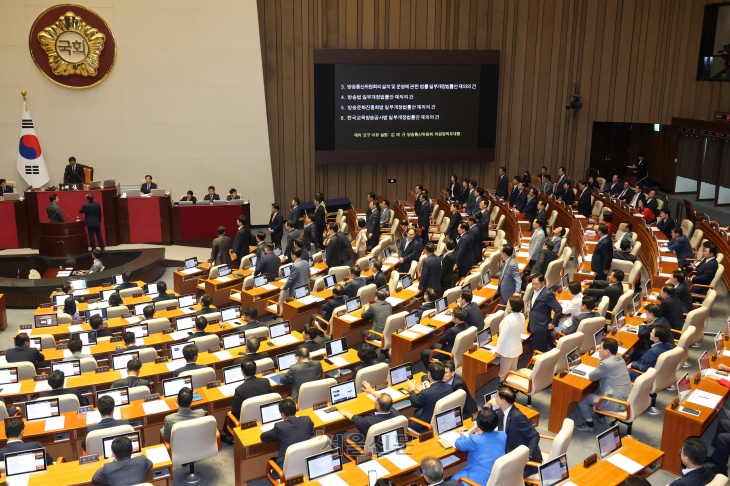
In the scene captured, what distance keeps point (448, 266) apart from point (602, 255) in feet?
8.92

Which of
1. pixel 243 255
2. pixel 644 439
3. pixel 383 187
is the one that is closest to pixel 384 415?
pixel 644 439

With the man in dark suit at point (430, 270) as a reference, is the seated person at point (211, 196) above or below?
above

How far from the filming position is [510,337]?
8453 mm

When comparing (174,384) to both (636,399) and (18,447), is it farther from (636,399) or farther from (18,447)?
(636,399)

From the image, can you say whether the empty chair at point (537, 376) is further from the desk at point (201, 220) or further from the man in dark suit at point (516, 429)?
the desk at point (201, 220)

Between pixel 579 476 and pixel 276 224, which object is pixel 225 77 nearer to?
pixel 276 224

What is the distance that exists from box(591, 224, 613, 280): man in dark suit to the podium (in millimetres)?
11149

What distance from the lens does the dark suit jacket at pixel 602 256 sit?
1188 centimetres

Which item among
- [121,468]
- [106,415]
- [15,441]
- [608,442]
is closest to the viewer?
[121,468]

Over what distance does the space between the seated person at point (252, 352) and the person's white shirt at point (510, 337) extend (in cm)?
304

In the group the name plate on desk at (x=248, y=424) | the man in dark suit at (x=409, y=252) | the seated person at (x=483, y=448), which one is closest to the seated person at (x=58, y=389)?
the name plate on desk at (x=248, y=424)

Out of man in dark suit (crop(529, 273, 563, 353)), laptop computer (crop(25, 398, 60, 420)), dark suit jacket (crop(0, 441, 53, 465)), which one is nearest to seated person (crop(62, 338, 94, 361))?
laptop computer (crop(25, 398, 60, 420))

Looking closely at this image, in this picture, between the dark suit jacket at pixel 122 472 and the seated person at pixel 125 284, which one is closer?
the dark suit jacket at pixel 122 472

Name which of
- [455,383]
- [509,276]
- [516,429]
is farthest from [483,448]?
[509,276]
